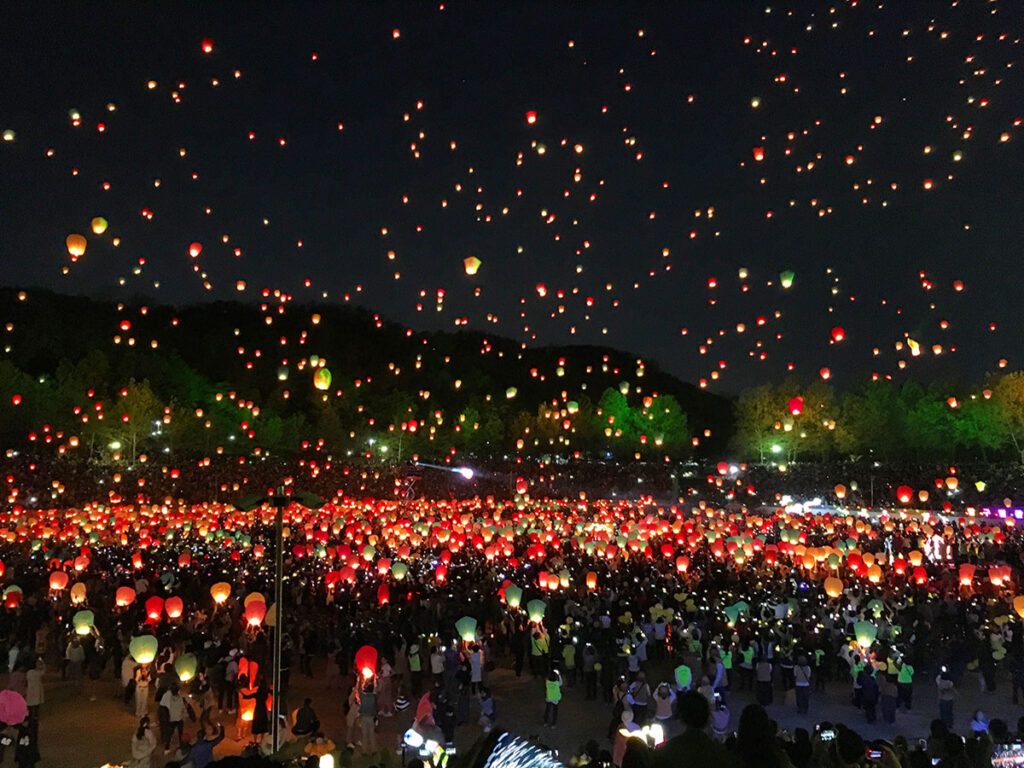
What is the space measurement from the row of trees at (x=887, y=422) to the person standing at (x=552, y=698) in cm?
4349

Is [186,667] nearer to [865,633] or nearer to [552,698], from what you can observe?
[552,698]

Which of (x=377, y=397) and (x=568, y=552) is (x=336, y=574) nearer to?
(x=568, y=552)

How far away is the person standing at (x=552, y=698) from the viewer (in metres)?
9.49

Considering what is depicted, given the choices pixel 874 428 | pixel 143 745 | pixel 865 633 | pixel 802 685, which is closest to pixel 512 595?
pixel 802 685

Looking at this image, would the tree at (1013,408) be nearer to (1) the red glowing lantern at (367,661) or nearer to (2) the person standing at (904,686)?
(2) the person standing at (904,686)

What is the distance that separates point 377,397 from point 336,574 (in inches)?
2066

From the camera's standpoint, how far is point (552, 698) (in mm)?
9539

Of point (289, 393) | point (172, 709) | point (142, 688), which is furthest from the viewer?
point (289, 393)

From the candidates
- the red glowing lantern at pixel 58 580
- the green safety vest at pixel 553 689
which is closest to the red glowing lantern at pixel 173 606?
the red glowing lantern at pixel 58 580

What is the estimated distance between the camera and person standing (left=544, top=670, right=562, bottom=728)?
949 centimetres

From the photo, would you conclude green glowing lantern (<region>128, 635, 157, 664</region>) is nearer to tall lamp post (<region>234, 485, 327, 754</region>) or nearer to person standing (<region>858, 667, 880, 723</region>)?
tall lamp post (<region>234, 485, 327, 754</region>)

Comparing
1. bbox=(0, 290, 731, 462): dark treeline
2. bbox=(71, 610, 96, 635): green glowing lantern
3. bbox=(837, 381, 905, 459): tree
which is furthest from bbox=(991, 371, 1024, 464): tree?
bbox=(71, 610, 96, 635): green glowing lantern

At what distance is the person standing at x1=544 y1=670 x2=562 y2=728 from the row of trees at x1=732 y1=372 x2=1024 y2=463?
143ft

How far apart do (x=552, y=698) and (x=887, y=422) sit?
50.8 metres
